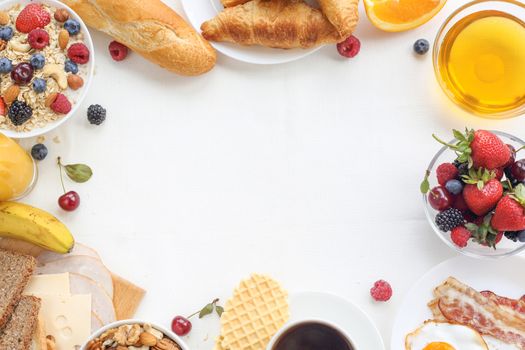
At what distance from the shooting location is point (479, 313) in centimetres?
209

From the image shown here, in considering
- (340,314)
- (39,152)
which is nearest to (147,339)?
(340,314)

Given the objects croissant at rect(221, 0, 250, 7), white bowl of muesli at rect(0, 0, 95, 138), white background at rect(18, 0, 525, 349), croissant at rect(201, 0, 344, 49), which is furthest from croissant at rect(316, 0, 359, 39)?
white bowl of muesli at rect(0, 0, 95, 138)

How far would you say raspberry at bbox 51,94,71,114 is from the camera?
211cm

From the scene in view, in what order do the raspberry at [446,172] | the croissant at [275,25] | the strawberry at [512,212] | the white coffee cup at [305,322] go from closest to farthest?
1. the white coffee cup at [305,322]
2. the strawberry at [512,212]
3. the raspberry at [446,172]
4. the croissant at [275,25]

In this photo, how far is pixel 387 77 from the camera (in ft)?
7.38

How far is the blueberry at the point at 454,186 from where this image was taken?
6.63ft

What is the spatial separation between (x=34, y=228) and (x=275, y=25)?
865 mm

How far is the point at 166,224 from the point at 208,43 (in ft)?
1.75

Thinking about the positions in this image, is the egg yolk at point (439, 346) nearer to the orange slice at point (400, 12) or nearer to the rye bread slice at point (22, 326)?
the orange slice at point (400, 12)

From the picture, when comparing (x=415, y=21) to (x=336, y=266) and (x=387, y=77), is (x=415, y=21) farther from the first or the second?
(x=336, y=266)

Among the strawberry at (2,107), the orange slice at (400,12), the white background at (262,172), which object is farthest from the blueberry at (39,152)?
the orange slice at (400,12)

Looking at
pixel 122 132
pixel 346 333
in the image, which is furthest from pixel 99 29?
pixel 346 333

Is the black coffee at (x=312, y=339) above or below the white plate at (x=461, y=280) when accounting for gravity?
above

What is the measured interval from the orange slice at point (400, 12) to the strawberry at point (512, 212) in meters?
0.54
